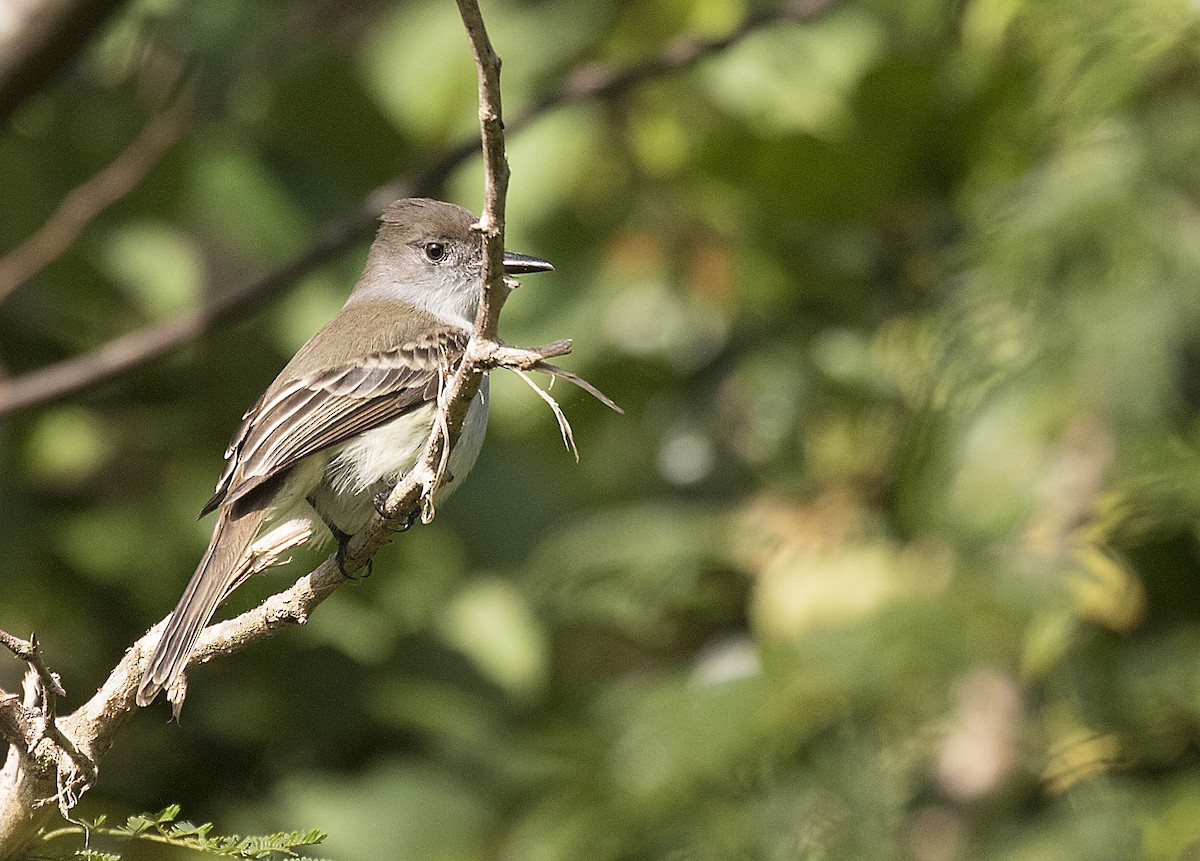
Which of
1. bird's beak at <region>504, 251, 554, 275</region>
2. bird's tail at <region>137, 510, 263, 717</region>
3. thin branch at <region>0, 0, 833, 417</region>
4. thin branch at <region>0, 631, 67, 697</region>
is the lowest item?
thin branch at <region>0, 631, 67, 697</region>

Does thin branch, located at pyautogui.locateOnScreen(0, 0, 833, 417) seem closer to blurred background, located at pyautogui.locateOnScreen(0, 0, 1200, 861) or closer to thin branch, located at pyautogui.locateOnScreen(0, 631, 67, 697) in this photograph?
blurred background, located at pyautogui.locateOnScreen(0, 0, 1200, 861)

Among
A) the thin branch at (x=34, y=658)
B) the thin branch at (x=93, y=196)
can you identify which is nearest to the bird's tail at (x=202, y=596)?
the thin branch at (x=34, y=658)

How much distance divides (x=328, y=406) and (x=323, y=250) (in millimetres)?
984

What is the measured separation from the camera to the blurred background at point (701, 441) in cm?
335

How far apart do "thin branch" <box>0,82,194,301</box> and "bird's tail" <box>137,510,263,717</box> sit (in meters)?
1.50

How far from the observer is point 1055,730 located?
12.1 feet

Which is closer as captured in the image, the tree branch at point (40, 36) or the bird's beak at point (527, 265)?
the bird's beak at point (527, 265)

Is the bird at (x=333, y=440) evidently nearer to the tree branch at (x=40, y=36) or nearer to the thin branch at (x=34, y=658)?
the thin branch at (x=34, y=658)

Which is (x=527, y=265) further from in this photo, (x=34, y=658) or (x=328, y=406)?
(x=34, y=658)

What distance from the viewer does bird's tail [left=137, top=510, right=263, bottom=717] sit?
198cm

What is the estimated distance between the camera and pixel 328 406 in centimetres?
297

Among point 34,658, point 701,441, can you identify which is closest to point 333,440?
point 34,658

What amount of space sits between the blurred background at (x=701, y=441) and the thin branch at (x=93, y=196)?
0.14 ft

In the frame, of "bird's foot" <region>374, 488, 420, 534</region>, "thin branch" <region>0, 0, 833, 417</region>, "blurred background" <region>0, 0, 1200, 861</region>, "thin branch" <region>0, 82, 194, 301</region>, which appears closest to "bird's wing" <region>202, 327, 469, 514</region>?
"bird's foot" <region>374, 488, 420, 534</region>
